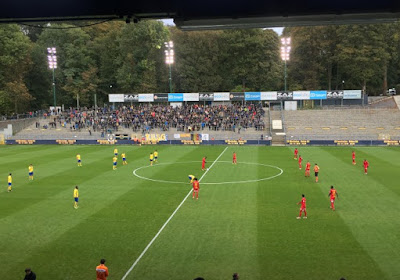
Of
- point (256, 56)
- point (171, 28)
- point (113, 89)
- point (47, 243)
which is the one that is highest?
point (171, 28)

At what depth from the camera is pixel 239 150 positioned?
49.7 meters

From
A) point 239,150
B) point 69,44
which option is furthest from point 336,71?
point 69,44

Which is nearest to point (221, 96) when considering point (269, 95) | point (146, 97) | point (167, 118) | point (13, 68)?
point (269, 95)

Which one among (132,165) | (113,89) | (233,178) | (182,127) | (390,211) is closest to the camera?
(390,211)

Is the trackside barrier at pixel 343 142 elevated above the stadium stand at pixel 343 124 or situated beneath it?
situated beneath

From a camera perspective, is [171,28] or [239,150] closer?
[239,150]

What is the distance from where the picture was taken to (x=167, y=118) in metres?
67.3

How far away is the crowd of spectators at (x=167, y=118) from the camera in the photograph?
63.8 m

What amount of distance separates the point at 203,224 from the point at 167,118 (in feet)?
163

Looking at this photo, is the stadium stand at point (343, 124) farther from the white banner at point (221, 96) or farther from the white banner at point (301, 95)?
the white banner at point (221, 96)

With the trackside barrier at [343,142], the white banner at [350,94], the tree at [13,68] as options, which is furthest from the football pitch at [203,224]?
the tree at [13,68]

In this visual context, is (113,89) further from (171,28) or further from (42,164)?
(42,164)

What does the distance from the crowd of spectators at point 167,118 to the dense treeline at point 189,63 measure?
15.1m

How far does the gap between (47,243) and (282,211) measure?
38.1ft
